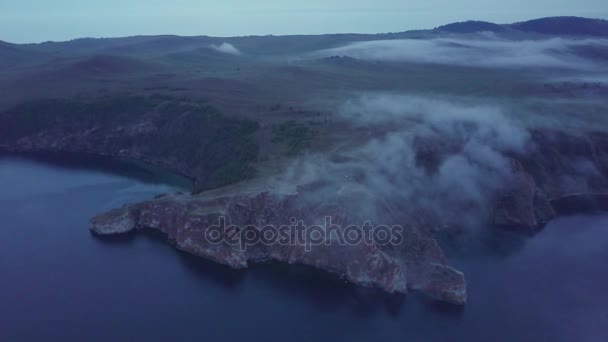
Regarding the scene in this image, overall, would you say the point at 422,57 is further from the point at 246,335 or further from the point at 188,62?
the point at 246,335

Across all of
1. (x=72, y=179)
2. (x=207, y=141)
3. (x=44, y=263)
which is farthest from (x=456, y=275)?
(x=72, y=179)

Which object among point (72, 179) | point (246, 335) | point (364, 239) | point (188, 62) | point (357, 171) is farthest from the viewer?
point (188, 62)

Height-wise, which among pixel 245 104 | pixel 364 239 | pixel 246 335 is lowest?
pixel 246 335

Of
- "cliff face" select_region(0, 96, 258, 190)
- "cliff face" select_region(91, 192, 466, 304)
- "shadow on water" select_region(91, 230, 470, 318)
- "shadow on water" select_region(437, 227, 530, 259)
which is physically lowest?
"shadow on water" select_region(437, 227, 530, 259)

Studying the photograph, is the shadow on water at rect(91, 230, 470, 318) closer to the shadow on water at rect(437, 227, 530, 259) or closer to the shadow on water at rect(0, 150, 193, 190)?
the shadow on water at rect(437, 227, 530, 259)

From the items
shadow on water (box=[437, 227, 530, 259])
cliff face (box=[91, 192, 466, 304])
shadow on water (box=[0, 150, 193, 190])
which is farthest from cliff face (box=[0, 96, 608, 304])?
shadow on water (box=[0, 150, 193, 190])
